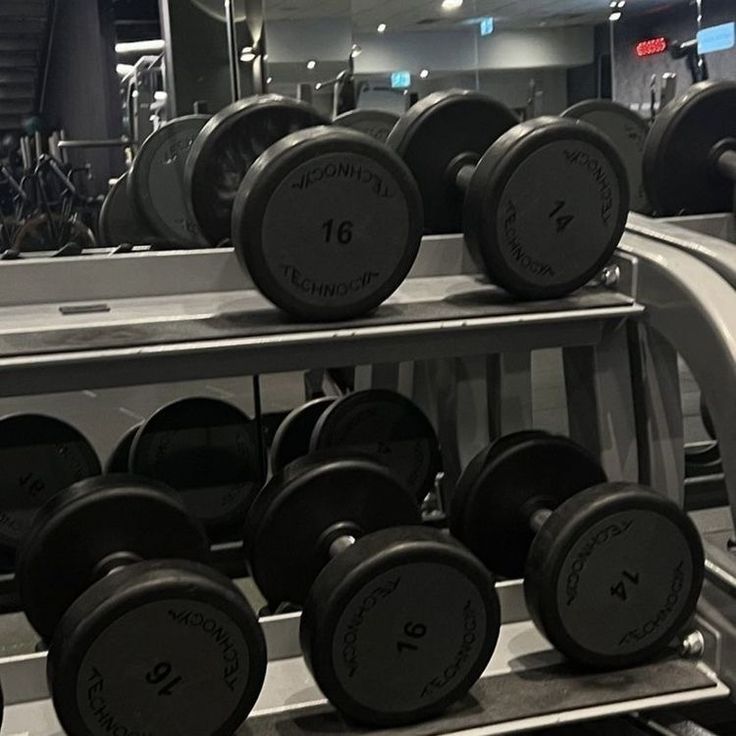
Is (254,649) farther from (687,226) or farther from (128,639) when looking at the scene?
(687,226)

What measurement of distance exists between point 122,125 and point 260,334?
224 cm

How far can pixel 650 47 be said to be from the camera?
6820 mm

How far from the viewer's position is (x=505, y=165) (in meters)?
1.38

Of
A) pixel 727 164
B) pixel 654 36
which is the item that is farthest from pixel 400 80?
pixel 727 164

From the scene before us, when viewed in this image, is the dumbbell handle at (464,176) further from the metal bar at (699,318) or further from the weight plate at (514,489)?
the weight plate at (514,489)

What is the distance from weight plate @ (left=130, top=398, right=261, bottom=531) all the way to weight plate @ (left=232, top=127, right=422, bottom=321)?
733mm

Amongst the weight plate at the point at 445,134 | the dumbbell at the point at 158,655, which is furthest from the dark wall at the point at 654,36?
the dumbbell at the point at 158,655

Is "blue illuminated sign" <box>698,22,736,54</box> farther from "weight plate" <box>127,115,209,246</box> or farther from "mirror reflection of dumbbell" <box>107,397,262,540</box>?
"mirror reflection of dumbbell" <box>107,397,262,540</box>

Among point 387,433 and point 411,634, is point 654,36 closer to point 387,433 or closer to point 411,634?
point 387,433

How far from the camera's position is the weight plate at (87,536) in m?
1.37

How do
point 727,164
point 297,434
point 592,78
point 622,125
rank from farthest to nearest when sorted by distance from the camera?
point 592,78
point 622,125
point 297,434
point 727,164

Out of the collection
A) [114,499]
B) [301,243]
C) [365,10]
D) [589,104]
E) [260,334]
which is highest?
[365,10]

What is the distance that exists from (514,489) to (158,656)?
62cm

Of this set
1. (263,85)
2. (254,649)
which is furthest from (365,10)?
(254,649)
